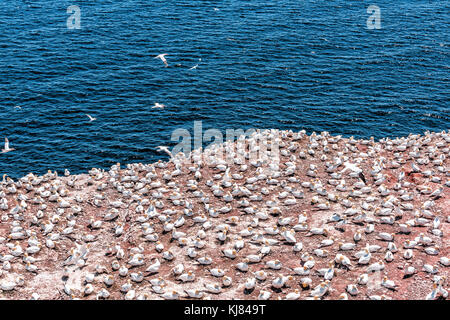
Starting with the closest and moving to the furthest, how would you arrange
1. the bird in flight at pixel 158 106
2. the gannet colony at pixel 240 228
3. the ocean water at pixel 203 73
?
the gannet colony at pixel 240 228 < the ocean water at pixel 203 73 < the bird in flight at pixel 158 106

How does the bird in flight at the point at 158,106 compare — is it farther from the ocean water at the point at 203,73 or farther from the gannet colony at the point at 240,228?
the gannet colony at the point at 240,228

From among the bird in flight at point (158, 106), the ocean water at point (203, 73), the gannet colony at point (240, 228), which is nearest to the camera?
the gannet colony at point (240, 228)

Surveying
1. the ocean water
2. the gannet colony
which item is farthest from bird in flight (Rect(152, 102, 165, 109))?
the gannet colony

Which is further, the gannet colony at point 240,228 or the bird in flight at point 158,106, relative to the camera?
the bird in flight at point 158,106

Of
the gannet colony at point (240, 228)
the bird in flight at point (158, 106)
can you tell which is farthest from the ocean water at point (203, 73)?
the gannet colony at point (240, 228)

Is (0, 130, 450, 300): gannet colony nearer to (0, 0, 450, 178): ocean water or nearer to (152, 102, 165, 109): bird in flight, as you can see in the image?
(0, 0, 450, 178): ocean water
